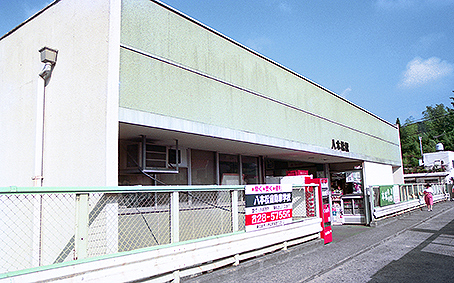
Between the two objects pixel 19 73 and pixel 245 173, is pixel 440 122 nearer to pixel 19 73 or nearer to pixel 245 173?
pixel 245 173

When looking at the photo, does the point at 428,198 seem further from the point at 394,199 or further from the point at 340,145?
the point at 340,145

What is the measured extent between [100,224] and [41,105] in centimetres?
370

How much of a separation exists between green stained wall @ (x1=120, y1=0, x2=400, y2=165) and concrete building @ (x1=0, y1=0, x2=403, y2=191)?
1.1 inches

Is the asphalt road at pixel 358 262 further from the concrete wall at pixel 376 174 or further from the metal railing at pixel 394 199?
the concrete wall at pixel 376 174

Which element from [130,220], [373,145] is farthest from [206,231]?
[373,145]

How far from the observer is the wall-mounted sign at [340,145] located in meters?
15.2

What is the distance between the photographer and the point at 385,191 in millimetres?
15859

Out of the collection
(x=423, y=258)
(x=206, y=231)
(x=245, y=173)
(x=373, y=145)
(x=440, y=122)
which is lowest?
(x=423, y=258)

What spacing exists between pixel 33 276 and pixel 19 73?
23.5 ft

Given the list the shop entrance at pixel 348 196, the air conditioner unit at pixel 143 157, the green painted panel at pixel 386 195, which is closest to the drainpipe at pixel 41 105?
the air conditioner unit at pixel 143 157

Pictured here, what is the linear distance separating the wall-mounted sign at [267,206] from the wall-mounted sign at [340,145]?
23.9ft

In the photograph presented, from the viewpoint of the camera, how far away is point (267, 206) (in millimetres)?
7648

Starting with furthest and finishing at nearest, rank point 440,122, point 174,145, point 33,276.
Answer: point 440,122 → point 174,145 → point 33,276

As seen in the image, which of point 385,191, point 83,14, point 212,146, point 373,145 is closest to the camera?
point 83,14
